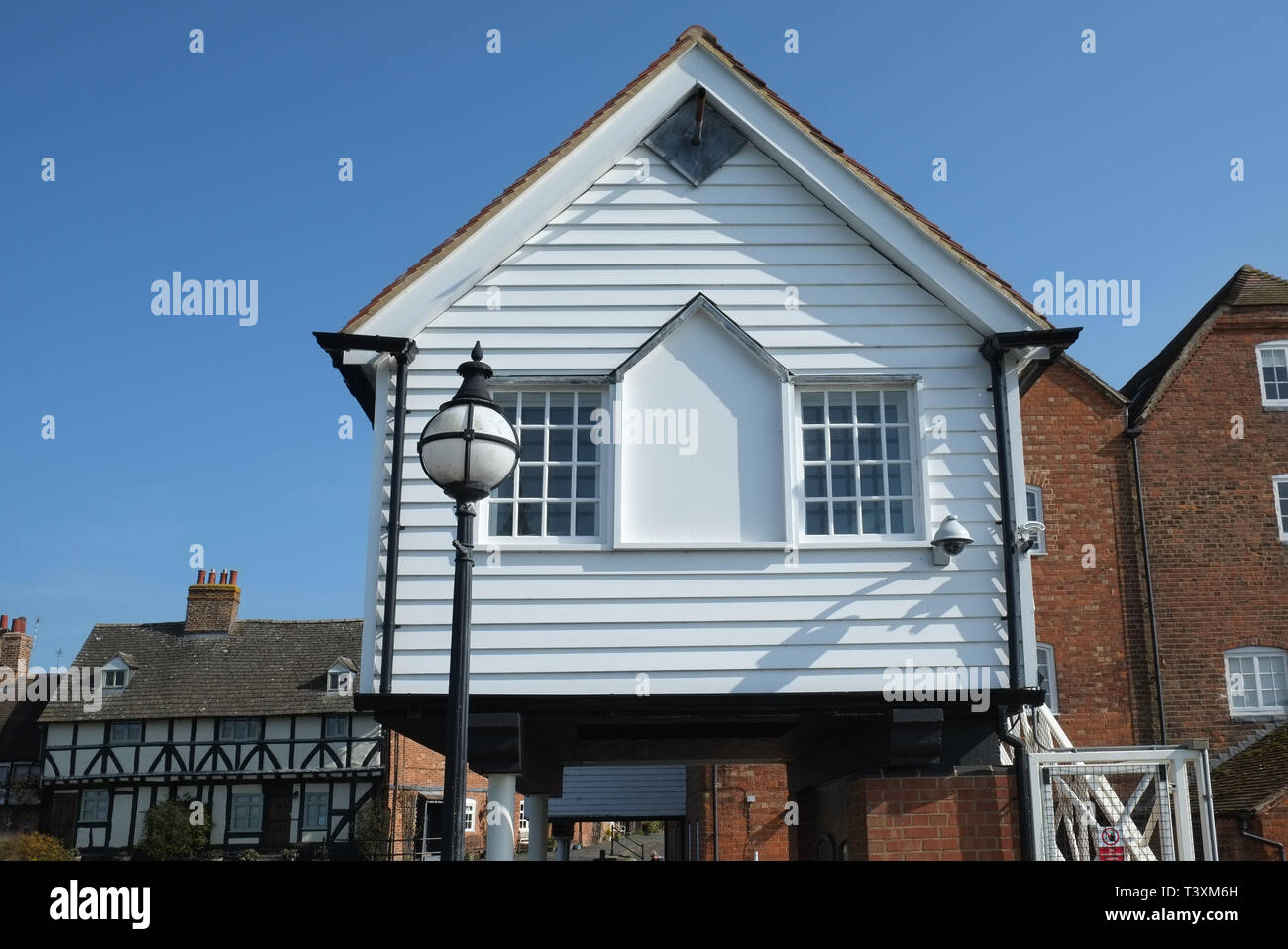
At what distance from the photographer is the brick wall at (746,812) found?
59.7 feet

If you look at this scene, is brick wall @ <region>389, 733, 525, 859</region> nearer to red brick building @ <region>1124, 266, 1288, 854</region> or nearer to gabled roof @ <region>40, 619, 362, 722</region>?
gabled roof @ <region>40, 619, 362, 722</region>

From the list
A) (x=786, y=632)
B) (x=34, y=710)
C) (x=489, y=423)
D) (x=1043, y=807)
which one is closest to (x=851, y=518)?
(x=786, y=632)

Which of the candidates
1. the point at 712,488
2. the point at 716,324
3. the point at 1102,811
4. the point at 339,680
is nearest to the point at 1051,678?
the point at 1102,811

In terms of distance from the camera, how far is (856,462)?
8.77 metres

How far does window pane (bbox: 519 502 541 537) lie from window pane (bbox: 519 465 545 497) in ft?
0.32

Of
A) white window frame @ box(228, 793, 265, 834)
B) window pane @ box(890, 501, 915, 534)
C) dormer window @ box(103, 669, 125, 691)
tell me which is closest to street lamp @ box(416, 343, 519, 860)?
window pane @ box(890, 501, 915, 534)

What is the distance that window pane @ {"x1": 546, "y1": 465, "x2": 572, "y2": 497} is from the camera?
345 inches

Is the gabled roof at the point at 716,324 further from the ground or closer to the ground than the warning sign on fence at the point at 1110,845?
further from the ground

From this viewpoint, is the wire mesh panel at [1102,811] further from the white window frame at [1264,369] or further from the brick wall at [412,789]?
the brick wall at [412,789]

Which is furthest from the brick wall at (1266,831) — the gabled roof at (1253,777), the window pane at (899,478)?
the window pane at (899,478)

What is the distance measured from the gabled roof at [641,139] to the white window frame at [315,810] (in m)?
37.3

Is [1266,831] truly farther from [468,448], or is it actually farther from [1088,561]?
[468,448]

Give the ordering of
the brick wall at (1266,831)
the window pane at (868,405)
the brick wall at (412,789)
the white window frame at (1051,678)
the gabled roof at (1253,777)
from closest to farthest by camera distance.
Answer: the window pane at (868,405) < the brick wall at (1266,831) < the gabled roof at (1253,777) < the white window frame at (1051,678) < the brick wall at (412,789)
